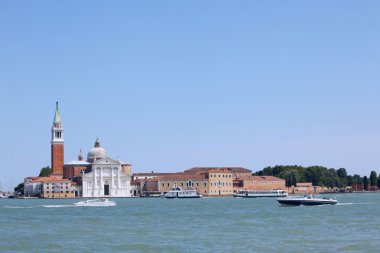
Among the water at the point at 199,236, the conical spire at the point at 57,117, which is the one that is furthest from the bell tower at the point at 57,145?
the water at the point at 199,236

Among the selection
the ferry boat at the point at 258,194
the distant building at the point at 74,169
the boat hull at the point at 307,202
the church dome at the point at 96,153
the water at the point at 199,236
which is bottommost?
the water at the point at 199,236

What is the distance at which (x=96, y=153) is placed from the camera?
129m

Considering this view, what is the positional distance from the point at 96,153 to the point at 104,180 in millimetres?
8650

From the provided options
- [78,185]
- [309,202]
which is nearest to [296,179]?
[78,185]

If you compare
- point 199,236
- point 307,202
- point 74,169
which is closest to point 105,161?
point 74,169

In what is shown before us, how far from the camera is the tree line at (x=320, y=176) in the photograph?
467 feet

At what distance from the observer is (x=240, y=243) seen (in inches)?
1178

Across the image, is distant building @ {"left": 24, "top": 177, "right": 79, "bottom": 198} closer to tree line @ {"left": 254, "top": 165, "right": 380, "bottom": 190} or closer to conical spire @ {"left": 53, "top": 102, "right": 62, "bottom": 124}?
conical spire @ {"left": 53, "top": 102, "right": 62, "bottom": 124}

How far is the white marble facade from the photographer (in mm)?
120812

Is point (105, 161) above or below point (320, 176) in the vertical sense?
above

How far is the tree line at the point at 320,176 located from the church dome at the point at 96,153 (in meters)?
31.2

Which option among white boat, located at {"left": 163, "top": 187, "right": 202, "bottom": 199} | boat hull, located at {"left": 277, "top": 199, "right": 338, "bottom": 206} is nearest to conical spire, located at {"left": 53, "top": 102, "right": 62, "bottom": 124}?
white boat, located at {"left": 163, "top": 187, "right": 202, "bottom": 199}

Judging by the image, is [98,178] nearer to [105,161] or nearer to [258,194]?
[105,161]

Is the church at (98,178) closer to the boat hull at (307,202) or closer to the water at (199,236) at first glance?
the boat hull at (307,202)
